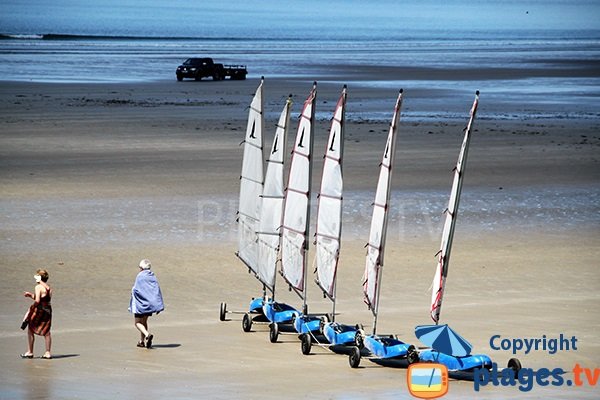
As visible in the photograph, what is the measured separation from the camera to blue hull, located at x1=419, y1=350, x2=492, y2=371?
15.7 metres

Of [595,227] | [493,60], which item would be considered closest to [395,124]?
[595,227]

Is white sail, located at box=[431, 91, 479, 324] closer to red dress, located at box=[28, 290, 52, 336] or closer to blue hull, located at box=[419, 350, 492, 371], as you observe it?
blue hull, located at box=[419, 350, 492, 371]

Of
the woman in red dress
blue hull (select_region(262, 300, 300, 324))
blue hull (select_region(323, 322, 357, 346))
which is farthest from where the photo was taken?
blue hull (select_region(262, 300, 300, 324))

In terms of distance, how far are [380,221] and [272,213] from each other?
105 inches

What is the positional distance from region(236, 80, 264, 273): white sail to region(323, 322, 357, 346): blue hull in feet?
8.65

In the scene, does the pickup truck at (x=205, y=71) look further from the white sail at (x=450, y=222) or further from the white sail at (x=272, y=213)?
the white sail at (x=450, y=222)

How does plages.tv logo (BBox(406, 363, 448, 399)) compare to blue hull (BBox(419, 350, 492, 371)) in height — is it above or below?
above

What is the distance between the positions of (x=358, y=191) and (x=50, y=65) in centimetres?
5223

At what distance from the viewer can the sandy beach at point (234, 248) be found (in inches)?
642

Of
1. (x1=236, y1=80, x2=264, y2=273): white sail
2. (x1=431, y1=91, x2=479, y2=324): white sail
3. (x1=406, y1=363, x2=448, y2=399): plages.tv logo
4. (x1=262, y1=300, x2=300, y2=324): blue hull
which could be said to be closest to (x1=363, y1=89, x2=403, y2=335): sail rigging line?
(x1=431, y1=91, x2=479, y2=324): white sail

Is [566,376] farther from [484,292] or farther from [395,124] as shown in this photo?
[484,292]

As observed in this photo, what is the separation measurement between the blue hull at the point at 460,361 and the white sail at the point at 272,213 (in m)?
3.34

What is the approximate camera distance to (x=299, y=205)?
18203 mm

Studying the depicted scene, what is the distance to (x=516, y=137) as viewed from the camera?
41406 millimetres
